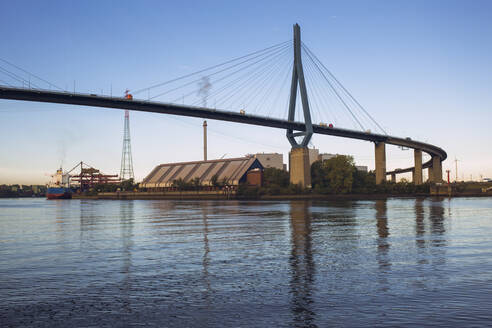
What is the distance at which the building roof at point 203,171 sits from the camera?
134 m

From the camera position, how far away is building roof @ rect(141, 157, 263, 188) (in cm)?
13425

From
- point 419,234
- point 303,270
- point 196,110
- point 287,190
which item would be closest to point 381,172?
point 287,190

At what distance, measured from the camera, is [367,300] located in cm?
929

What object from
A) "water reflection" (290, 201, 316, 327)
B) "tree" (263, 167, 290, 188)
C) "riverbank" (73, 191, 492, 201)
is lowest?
"riverbank" (73, 191, 492, 201)

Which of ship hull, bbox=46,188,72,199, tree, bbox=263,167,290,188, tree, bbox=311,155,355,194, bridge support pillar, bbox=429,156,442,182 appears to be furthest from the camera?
ship hull, bbox=46,188,72,199

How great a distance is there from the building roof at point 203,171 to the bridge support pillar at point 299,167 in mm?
41143

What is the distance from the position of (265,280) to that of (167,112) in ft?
215

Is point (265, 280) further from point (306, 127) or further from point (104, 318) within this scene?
point (306, 127)

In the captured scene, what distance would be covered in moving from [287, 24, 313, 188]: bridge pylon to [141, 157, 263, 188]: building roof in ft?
138

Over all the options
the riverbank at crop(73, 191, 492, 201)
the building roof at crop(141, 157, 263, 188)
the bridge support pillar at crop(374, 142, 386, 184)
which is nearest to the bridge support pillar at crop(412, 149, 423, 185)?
the riverbank at crop(73, 191, 492, 201)

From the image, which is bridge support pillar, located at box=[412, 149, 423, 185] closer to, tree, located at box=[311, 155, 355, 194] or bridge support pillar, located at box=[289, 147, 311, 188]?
tree, located at box=[311, 155, 355, 194]

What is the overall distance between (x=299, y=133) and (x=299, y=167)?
7800 mm

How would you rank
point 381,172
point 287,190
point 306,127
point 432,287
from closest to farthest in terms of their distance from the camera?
point 432,287 < point 306,127 < point 287,190 < point 381,172

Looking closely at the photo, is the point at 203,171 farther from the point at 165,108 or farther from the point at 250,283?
the point at 250,283
